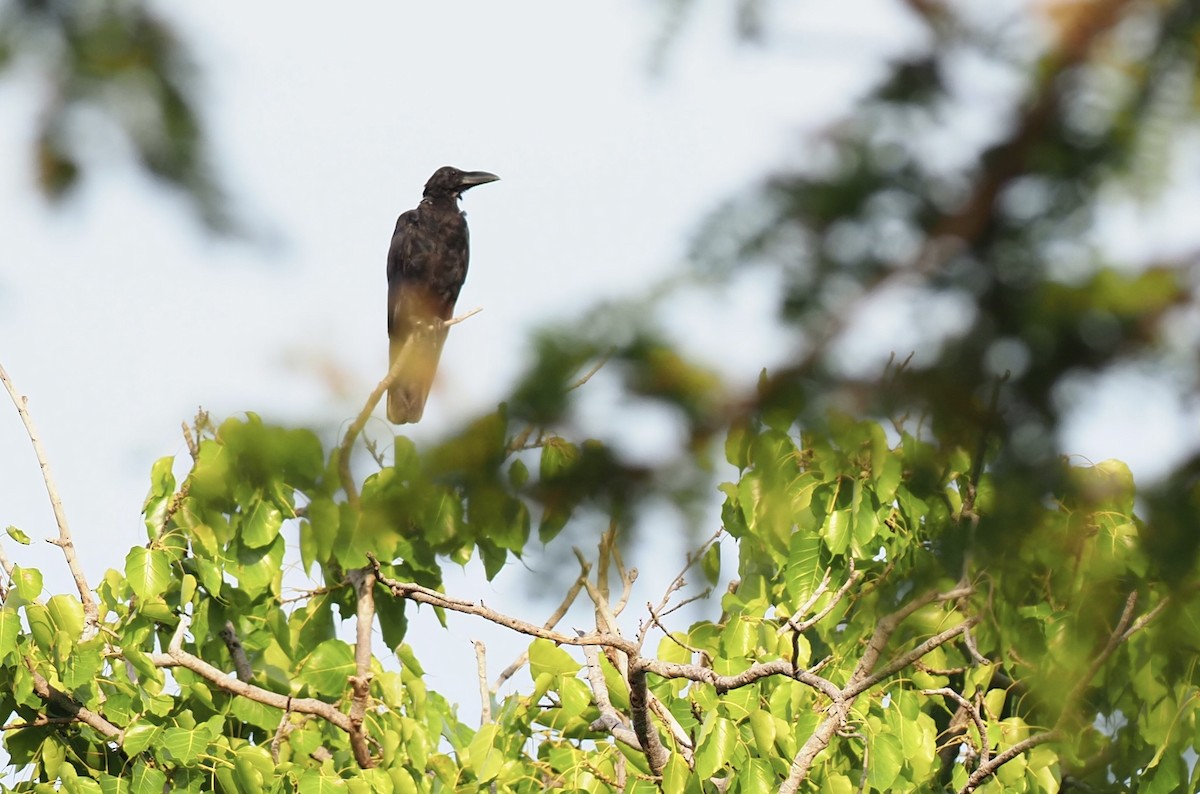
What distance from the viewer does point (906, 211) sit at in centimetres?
130

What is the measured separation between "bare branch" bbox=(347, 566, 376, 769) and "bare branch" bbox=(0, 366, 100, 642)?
956 millimetres

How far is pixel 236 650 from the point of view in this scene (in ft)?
17.7

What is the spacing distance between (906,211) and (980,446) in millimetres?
290

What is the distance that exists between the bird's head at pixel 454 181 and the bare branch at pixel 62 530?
15.5 ft

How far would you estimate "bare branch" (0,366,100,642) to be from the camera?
14.5 ft

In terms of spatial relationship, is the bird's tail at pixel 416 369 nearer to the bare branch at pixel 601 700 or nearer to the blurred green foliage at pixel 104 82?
the blurred green foliage at pixel 104 82

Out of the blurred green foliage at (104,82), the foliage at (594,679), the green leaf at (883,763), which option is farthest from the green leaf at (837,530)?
the blurred green foliage at (104,82)

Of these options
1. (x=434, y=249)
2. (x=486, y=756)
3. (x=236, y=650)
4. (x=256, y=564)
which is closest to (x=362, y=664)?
(x=236, y=650)

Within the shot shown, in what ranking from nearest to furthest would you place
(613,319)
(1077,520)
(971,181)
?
(971,181), (613,319), (1077,520)

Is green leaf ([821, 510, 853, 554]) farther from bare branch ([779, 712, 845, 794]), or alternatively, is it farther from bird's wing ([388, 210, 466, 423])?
bird's wing ([388, 210, 466, 423])

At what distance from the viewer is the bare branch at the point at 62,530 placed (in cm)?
443

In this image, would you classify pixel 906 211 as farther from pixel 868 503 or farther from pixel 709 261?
pixel 868 503

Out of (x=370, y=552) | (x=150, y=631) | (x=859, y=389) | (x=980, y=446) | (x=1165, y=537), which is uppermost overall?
(x=150, y=631)

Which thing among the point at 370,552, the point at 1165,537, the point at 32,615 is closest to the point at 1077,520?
the point at 1165,537
